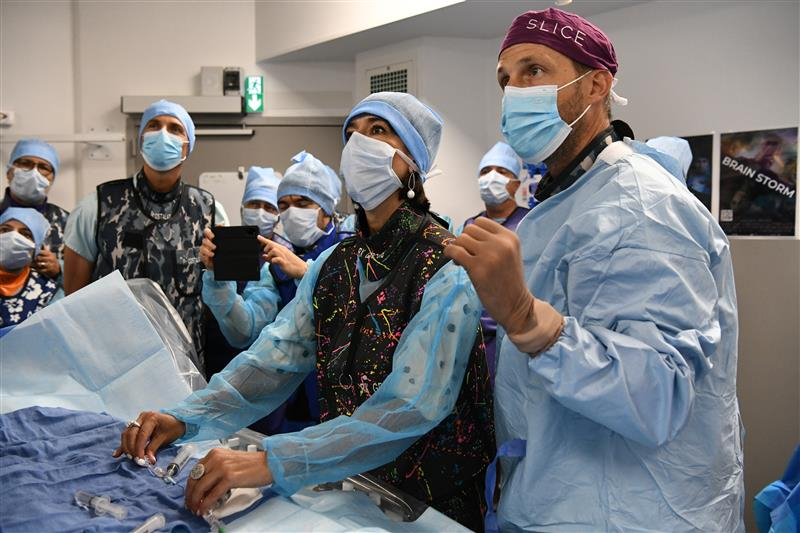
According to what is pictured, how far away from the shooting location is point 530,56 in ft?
4.61

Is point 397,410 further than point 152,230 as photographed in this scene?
No

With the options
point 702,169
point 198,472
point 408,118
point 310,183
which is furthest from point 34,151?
point 702,169

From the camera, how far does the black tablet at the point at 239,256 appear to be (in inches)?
90.2

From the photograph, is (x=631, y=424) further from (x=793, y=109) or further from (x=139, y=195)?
(x=793, y=109)

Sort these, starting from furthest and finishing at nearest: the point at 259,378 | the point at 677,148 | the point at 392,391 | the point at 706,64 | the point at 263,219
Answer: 1. the point at 706,64
2. the point at 263,219
3. the point at 677,148
4. the point at 259,378
5. the point at 392,391

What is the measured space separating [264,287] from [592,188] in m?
1.77

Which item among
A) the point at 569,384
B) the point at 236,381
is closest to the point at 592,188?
the point at 569,384

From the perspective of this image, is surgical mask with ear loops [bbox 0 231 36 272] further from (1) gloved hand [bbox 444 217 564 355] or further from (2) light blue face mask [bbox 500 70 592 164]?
(1) gloved hand [bbox 444 217 564 355]

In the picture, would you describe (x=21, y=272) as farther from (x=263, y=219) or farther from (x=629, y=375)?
(x=629, y=375)

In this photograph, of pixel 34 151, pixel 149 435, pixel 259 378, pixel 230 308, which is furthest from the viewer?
pixel 34 151

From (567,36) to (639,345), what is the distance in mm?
672

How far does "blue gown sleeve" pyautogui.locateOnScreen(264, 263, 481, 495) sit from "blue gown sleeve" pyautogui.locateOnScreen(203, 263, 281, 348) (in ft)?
4.08

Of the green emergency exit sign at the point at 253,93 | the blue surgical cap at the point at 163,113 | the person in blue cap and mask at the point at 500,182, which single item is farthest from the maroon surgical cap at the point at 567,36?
the green emergency exit sign at the point at 253,93

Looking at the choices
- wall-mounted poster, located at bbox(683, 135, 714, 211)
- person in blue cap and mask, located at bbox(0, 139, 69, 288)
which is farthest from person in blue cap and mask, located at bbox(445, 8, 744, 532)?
person in blue cap and mask, located at bbox(0, 139, 69, 288)
